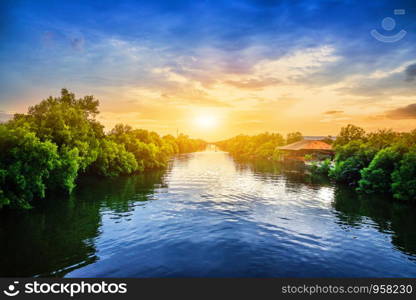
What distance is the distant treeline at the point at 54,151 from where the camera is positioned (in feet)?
79.2

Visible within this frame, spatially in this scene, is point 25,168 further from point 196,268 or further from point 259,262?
point 259,262

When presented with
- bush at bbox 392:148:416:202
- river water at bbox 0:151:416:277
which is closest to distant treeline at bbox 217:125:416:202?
bush at bbox 392:148:416:202

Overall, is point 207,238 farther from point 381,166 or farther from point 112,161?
point 112,161

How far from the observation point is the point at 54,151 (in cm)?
2645

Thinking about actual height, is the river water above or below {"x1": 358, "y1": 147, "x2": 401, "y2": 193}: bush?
below

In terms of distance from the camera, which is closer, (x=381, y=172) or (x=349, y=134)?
(x=381, y=172)

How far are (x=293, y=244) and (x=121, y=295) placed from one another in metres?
12.9

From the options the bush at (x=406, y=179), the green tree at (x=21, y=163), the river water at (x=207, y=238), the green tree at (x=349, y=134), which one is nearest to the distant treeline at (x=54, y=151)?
the green tree at (x=21, y=163)

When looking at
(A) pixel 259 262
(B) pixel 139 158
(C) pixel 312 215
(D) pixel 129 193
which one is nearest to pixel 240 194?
(C) pixel 312 215

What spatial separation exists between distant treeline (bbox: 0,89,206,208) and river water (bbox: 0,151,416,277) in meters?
2.74

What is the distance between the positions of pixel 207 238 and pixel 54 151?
62.6 ft

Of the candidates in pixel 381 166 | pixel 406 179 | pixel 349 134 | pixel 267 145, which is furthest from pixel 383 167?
pixel 267 145

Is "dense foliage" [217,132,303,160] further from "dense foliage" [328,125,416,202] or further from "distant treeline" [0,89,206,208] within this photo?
"distant treeline" [0,89,206,208]

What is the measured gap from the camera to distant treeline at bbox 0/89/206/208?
79.2 ft
